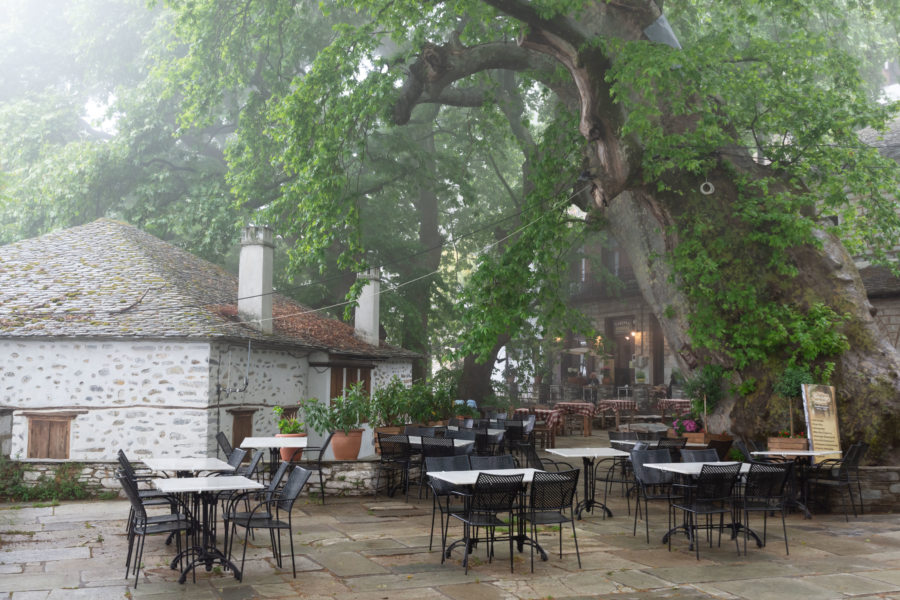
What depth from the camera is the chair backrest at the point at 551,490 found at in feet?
22.4

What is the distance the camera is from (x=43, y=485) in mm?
12000

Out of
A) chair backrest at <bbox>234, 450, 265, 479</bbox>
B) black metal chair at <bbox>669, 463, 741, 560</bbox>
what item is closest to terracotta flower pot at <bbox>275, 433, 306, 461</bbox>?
chair backrest at <bbox>234, 450, 265, 479</bbox>

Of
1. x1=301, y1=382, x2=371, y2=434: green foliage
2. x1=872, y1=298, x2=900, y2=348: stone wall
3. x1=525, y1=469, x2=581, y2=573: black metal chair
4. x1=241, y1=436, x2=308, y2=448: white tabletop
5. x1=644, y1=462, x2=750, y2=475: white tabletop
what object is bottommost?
x1=525, y1=469, x2=581, y2=573: black metal chair

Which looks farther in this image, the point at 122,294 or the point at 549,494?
the point at 122,294

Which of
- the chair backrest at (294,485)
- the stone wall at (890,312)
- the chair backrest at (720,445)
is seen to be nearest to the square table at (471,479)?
the chair backrest at (294,485)

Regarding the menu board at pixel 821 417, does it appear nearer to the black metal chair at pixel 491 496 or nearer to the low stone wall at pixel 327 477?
the black metal chair at pixel 491 496

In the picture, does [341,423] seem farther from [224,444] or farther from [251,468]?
[251,468]

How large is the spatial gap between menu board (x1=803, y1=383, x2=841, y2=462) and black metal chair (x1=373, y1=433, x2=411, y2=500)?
5.80 m

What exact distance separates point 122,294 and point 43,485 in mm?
3837

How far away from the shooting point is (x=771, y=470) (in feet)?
24.9

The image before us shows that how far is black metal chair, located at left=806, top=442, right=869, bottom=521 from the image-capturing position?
9906mm

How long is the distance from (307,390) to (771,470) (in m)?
11.5

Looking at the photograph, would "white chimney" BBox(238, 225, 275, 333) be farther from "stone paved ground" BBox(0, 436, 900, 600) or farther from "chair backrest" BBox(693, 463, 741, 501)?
"chair backrest" BBox(693, 463, 741, 501)

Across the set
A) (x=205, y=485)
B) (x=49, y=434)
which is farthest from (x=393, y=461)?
(x=49, y=434)
